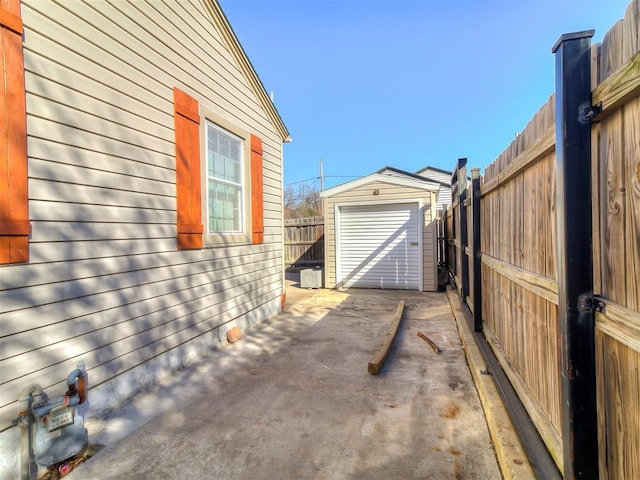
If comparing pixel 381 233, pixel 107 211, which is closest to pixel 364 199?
pixel 381 233

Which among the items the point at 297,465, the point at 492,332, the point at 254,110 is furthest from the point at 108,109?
the point at 492,332

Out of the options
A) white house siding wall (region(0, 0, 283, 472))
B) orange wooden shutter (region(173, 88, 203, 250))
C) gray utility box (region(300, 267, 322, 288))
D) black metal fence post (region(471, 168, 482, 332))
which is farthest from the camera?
gray utility box (region(300, 267, 322, 288))

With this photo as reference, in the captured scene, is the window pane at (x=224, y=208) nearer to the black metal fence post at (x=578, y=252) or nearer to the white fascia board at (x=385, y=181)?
the black metal fence post at (x=578, y=252)

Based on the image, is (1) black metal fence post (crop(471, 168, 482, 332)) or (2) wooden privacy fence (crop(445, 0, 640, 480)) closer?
(2) wooden privacy fence (crop(445, 0, 640, 480))

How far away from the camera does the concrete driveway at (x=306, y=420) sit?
1879 millimetres

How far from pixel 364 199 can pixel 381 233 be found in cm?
96

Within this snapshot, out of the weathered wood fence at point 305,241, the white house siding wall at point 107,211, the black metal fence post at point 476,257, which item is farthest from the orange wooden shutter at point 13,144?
the weathered wood fence at point 305,241

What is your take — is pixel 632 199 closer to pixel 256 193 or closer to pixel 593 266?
pixel 593 266

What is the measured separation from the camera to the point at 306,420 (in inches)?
92.7

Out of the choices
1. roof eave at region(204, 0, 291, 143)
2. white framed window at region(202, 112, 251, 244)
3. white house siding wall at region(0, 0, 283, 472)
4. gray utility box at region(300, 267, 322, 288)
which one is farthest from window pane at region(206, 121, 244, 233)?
gray utility box at region(300, 267, 322, 288)

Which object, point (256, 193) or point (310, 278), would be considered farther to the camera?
point (310, 278)

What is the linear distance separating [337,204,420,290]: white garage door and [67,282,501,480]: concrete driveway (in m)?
3.98

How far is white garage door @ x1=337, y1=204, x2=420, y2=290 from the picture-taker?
781 cm

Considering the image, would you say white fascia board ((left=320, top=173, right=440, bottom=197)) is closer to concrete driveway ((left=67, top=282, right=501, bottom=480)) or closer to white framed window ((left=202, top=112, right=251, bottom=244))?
white framed window ((left=202, top=112, right=251, bottom=244))
